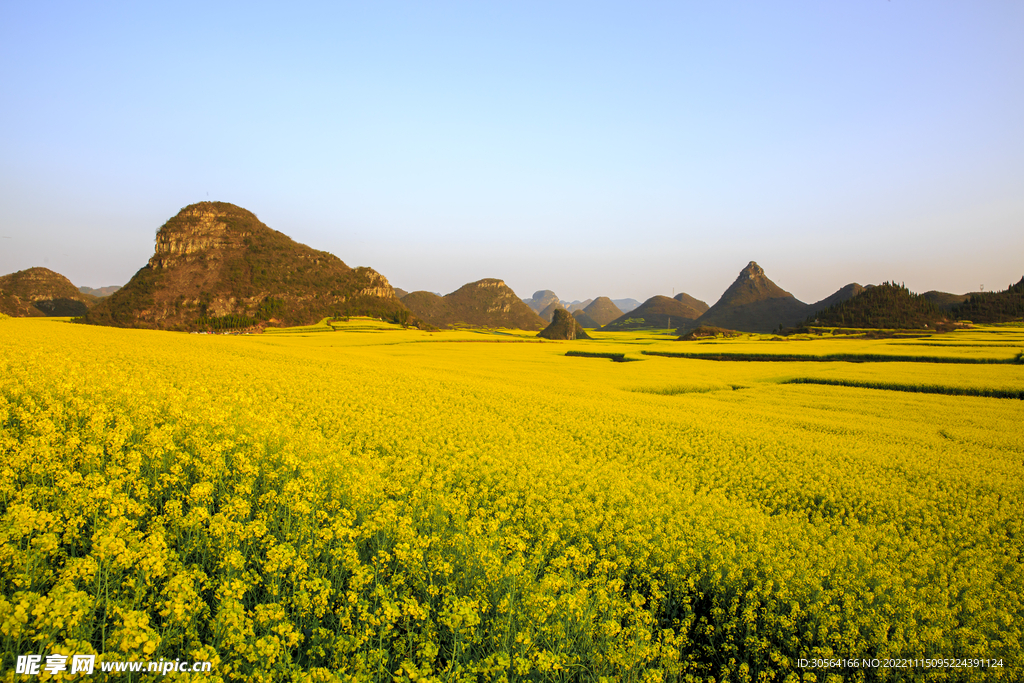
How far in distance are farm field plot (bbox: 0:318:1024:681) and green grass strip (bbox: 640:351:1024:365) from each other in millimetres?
26156

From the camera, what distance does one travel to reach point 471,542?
5.51 meters

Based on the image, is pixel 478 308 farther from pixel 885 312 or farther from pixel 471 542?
pixel 471 542

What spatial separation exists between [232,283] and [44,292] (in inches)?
3636

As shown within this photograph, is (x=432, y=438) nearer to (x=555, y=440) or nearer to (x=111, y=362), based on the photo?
(x=555, y=440)

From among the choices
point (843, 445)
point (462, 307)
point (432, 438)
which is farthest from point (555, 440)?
point (462, 307)

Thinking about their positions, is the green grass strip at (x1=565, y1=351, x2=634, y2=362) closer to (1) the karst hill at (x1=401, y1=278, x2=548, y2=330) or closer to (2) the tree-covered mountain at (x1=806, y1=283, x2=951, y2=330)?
(2) the tree-covered mountain at (x1=806, y1=283, x2=951, y2=330)

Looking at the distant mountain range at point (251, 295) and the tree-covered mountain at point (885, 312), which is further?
the distant mountain range at point (251, 295)

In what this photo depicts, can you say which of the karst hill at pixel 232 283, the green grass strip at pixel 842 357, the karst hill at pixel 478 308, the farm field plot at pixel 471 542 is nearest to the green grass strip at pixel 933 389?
the farm field plot at pixel 471 542

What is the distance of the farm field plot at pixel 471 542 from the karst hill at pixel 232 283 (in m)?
90.0

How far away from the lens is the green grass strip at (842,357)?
30.3m

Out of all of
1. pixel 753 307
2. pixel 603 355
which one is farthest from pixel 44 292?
pixel 753 307

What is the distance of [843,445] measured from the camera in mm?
12039

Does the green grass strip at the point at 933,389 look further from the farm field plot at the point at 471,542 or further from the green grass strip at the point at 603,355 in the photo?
the green grass strip at the point at 603,355

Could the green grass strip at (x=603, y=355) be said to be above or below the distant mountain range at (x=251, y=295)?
below
